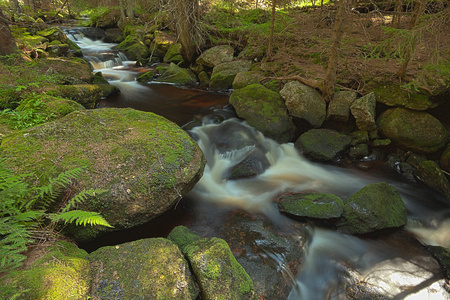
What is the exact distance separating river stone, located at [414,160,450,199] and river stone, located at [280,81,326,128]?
2.58 meters

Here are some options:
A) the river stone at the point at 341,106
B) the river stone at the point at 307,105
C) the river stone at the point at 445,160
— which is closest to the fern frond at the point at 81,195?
the river stone at the point at 307,105

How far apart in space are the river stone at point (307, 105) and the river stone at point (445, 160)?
113 inches

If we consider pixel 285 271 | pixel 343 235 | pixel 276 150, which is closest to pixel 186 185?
pixel 285 271

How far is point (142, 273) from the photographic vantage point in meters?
2.33

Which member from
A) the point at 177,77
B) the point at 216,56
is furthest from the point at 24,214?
the point at 216,56

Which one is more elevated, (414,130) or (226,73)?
(226,73)

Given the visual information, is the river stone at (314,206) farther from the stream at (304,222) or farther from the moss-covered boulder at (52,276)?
the moss-covered boulder at (52,276)

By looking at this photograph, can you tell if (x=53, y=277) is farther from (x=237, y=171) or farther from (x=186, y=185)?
(x=237, y=171)

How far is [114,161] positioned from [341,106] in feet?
19.6

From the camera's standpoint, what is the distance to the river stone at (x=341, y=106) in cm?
672

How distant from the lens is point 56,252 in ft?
7.77

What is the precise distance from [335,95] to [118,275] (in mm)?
6854

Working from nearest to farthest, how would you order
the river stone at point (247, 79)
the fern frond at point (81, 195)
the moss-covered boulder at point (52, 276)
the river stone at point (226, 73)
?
the moss-covered boulder at point (52, 276) < the fern frond at point (81, 195) < the river stone at point (247, 79) < the river stone at point (226, 73)

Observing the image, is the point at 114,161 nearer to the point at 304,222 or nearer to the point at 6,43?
the point at 304,222
